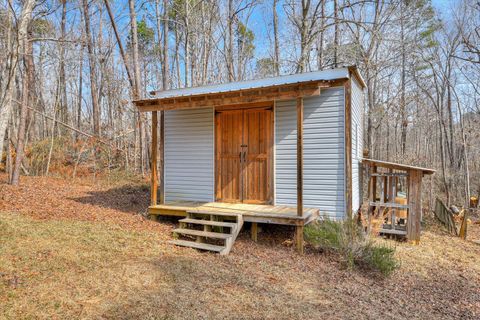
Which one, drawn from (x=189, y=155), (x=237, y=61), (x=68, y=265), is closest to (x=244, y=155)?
(x=189, y=155)

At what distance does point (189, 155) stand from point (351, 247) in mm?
4032

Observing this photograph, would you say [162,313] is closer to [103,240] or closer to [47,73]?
[103,240]

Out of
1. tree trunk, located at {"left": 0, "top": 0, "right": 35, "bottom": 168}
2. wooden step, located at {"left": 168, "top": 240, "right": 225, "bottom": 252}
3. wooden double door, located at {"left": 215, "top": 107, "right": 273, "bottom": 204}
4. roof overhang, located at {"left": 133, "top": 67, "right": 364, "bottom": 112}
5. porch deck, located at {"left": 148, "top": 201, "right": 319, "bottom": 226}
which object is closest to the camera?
wooden step, located at {"left": 168, "top": 240, "right": 225, "bottom": 252}

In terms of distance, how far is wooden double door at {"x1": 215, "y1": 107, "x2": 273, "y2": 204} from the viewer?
676 cm

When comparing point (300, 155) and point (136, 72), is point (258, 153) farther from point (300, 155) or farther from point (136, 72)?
point (136, 72)

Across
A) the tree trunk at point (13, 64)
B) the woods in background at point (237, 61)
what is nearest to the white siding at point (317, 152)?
the woods in background at point (237, 61)

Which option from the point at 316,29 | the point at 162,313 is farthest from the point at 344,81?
the point at 316,29

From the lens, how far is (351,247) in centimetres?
527

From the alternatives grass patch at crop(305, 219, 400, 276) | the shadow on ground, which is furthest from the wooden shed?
the shadow on ground

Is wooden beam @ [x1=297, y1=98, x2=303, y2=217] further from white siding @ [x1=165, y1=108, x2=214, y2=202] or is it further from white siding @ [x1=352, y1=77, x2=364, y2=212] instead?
white siding @ [x1=165, y1=108, x2=214, y2=202]

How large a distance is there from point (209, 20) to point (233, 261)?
1411 cm

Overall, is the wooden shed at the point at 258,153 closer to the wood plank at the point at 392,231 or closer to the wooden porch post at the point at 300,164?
the wooden porch post at the point at 300,164

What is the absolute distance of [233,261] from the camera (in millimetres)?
5027

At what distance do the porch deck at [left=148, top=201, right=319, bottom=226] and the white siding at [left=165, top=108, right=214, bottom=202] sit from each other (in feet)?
1.12
